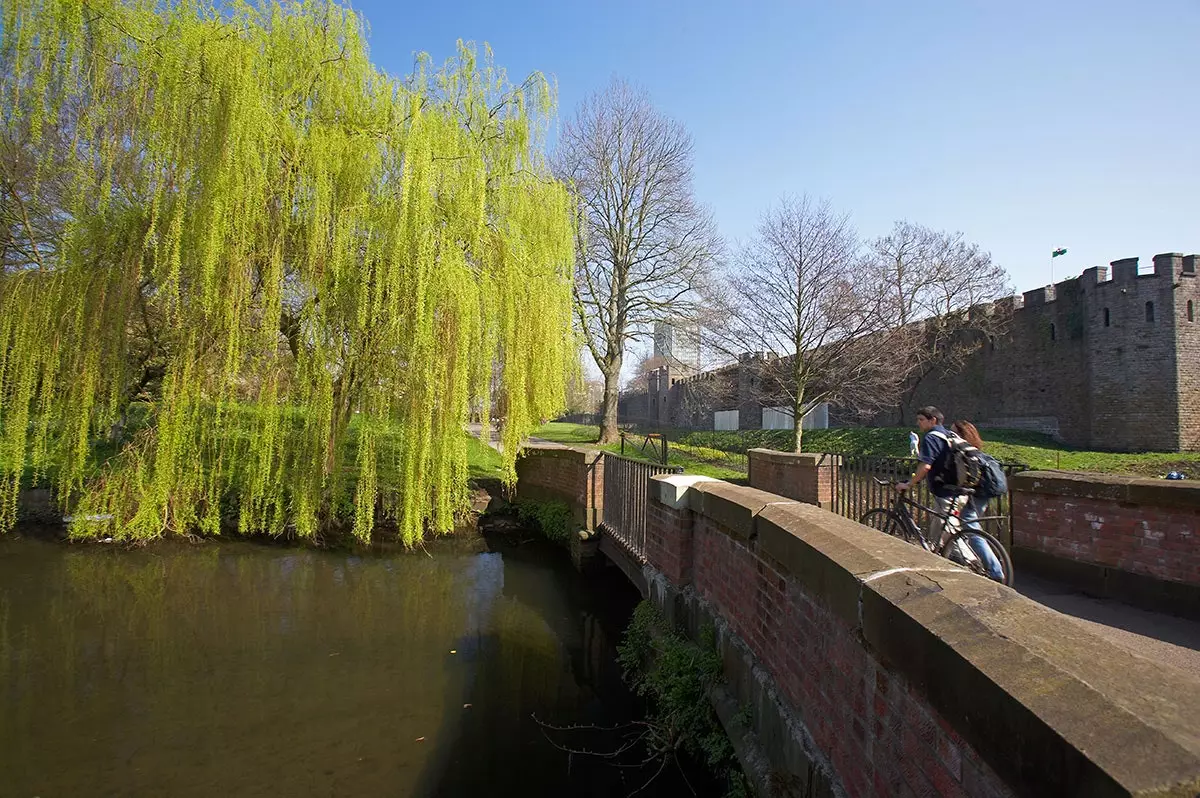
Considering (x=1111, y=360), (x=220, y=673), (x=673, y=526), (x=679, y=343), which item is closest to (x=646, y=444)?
(x=679, y=343)

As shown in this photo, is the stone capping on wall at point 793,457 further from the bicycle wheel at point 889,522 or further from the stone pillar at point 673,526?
the stone pillar at point 673,526

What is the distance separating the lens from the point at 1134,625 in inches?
157

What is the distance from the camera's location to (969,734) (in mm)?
1422

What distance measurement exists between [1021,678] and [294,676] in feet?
17.9

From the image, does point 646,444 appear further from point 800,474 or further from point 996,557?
point 996,557

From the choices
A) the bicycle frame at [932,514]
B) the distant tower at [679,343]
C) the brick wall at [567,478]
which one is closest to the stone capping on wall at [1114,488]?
the bicycle frame at [932,514]

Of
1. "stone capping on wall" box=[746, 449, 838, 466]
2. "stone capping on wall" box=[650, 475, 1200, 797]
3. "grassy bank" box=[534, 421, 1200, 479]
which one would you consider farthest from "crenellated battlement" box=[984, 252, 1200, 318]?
"stone capping on wall" box=[650, 475, 1200, 797]

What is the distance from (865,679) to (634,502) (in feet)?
16.8

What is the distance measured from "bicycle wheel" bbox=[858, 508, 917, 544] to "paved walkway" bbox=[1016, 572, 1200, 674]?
2.97 ft

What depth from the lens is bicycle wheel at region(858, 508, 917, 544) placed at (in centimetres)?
540

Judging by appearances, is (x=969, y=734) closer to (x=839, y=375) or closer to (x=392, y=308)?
(x=392, y=308)

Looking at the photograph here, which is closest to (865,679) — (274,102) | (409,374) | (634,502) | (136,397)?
(634,502)

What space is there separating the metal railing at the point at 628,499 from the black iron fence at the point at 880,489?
2167 mm

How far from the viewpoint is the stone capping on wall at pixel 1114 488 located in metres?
4.23
